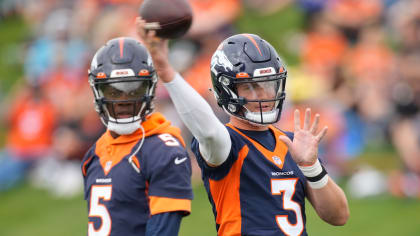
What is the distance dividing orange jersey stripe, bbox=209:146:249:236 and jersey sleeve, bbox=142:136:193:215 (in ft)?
0.74

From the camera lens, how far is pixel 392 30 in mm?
11789

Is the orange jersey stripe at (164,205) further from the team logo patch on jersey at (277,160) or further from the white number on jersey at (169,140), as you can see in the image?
the team logo patch on jersey at (277,160)

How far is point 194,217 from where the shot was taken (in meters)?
9.24

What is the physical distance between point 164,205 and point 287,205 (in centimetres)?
66

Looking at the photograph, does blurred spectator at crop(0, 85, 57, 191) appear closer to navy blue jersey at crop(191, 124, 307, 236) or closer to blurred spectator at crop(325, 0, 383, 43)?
blurred spectator at crop(325, 0, 383, 43)

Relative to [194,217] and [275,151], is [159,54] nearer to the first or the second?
[275,151]

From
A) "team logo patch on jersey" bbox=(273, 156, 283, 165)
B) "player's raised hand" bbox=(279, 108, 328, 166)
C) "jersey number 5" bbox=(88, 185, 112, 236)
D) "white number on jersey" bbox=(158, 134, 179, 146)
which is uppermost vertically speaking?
"player's raised hand" bbox=(279, 108, 328, 166)

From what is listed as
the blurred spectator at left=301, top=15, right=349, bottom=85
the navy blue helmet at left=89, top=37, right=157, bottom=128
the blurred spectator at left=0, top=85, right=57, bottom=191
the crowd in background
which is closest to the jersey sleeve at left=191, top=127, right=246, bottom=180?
the navy blue helmet at left=89, top=37, right=157, bottom=128

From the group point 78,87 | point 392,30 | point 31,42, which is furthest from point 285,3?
point 31,42

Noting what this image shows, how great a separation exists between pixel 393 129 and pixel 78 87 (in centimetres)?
527

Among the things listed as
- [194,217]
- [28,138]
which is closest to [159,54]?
[194,217]

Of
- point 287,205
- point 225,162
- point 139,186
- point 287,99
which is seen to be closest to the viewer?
point 225,162

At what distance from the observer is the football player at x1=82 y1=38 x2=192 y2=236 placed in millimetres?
3701

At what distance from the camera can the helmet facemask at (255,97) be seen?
136 inches
